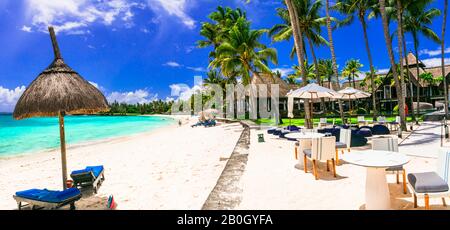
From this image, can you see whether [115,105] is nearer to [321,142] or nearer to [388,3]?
[388,3]

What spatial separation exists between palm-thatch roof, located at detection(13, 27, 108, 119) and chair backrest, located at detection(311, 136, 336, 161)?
15.7 feet

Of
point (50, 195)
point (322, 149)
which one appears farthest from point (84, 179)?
point (322, 149)

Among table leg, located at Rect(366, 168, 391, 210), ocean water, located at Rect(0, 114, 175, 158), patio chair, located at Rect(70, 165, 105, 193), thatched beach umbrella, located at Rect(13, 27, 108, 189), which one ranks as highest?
thatched beach umbrella, located at Rect(13, 27, 108, 189)

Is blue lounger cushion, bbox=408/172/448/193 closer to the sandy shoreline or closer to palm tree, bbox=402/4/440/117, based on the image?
the sandy shoreline

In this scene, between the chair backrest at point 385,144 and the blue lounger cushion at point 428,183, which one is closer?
the blue lounger cushion at point 428,183

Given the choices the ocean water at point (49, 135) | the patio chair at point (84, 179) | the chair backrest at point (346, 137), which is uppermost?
the chair backrest at point (346, 137)

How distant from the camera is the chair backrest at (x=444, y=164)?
3.31m

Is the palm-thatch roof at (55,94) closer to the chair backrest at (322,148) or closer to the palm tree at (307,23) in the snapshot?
the chair backrest at (322,148)

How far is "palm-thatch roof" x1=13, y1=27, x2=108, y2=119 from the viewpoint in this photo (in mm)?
5348

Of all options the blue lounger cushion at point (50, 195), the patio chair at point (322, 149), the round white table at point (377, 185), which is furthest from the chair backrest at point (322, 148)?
the blue lounger cushion at point (50, 195)

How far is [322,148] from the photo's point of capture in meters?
5.35

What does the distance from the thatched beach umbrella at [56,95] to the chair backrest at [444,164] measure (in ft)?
20.2

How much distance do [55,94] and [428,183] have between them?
637 cm

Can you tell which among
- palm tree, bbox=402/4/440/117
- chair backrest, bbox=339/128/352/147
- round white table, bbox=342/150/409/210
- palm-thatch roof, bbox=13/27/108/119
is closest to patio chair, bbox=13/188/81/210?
palm-thatch roof, bbox=13/27/108/119
